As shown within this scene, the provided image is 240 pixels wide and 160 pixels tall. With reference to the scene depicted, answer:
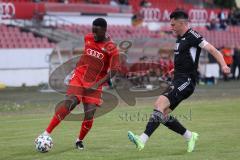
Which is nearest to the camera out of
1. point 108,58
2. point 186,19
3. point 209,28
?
point 186,19

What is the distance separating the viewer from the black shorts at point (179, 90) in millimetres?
11383

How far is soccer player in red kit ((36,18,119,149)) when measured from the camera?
40.4 feet

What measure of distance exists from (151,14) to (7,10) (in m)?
12.0

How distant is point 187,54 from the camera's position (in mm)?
11516

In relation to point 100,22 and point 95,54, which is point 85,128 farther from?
point 100,22

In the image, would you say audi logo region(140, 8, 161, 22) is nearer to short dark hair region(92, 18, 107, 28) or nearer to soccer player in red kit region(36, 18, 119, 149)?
soccer player in red kit region(36, 18, 119, 149)

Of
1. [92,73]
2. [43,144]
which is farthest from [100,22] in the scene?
[43,144]

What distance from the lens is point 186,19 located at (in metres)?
11.5

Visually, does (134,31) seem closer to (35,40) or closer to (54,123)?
(35,40)

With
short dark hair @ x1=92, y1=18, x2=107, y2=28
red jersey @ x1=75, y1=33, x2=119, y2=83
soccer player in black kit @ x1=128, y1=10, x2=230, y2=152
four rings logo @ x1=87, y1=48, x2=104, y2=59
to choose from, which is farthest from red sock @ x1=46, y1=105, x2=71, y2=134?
short dark hair @ x1=92, y1=18, x2=107, y2=28

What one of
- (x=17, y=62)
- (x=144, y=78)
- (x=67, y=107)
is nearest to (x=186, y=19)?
(x=67, y=107)

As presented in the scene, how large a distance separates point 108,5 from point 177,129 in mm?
32149

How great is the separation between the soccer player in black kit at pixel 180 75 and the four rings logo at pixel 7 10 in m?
26.7

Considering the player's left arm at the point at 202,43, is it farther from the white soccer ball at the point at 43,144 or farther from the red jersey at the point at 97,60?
the white soccer ball at the point at 43,144
